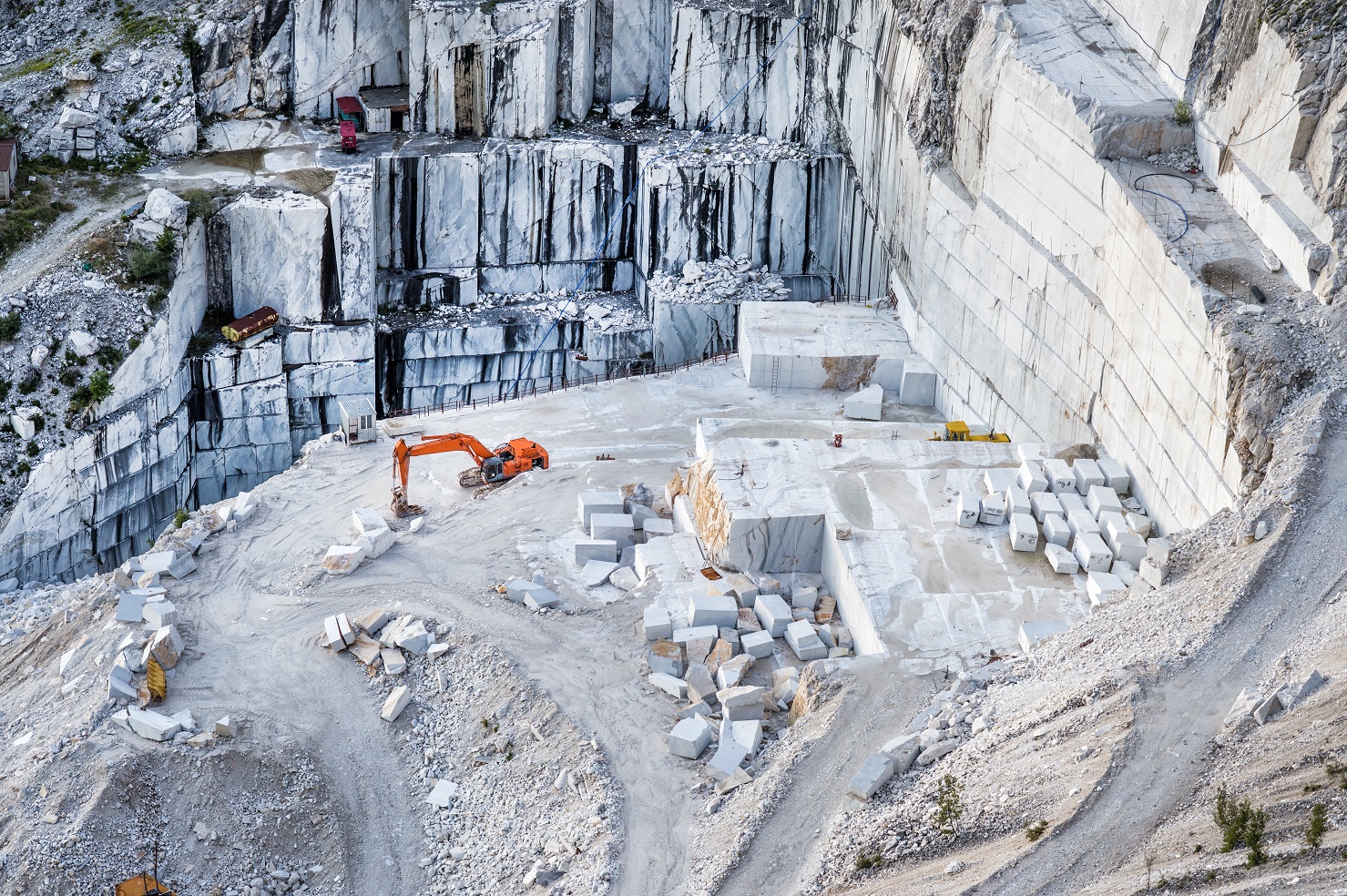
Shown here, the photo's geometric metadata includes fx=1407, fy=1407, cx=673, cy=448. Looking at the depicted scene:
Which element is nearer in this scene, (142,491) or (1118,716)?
(1118,716)

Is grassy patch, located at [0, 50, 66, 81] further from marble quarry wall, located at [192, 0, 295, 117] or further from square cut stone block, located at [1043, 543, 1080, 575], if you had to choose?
square cut stone block, located at [1043, 543, 1080, 575]

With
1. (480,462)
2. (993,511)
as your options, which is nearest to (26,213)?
(480,462)

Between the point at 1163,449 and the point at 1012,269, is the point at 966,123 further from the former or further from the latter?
the point at 1163,449

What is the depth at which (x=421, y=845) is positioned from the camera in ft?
71.2

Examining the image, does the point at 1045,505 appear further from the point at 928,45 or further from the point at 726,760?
the point at 928,45

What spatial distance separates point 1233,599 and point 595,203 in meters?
25.8

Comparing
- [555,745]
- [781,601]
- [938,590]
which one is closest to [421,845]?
[555,745]

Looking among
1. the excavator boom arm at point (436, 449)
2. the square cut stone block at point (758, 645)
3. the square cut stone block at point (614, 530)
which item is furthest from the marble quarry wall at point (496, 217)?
the square cut stone block at point (758, 645)

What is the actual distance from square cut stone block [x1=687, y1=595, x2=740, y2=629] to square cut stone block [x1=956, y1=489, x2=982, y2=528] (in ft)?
15.4

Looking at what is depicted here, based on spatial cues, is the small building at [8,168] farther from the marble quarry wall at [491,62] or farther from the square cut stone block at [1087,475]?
the square cut stone block at [1087,475]

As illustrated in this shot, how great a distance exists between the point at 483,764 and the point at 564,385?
17.4 m

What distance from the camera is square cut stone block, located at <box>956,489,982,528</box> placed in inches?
1032

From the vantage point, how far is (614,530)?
92.3 feet

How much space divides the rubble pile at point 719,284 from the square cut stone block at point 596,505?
11251mm
